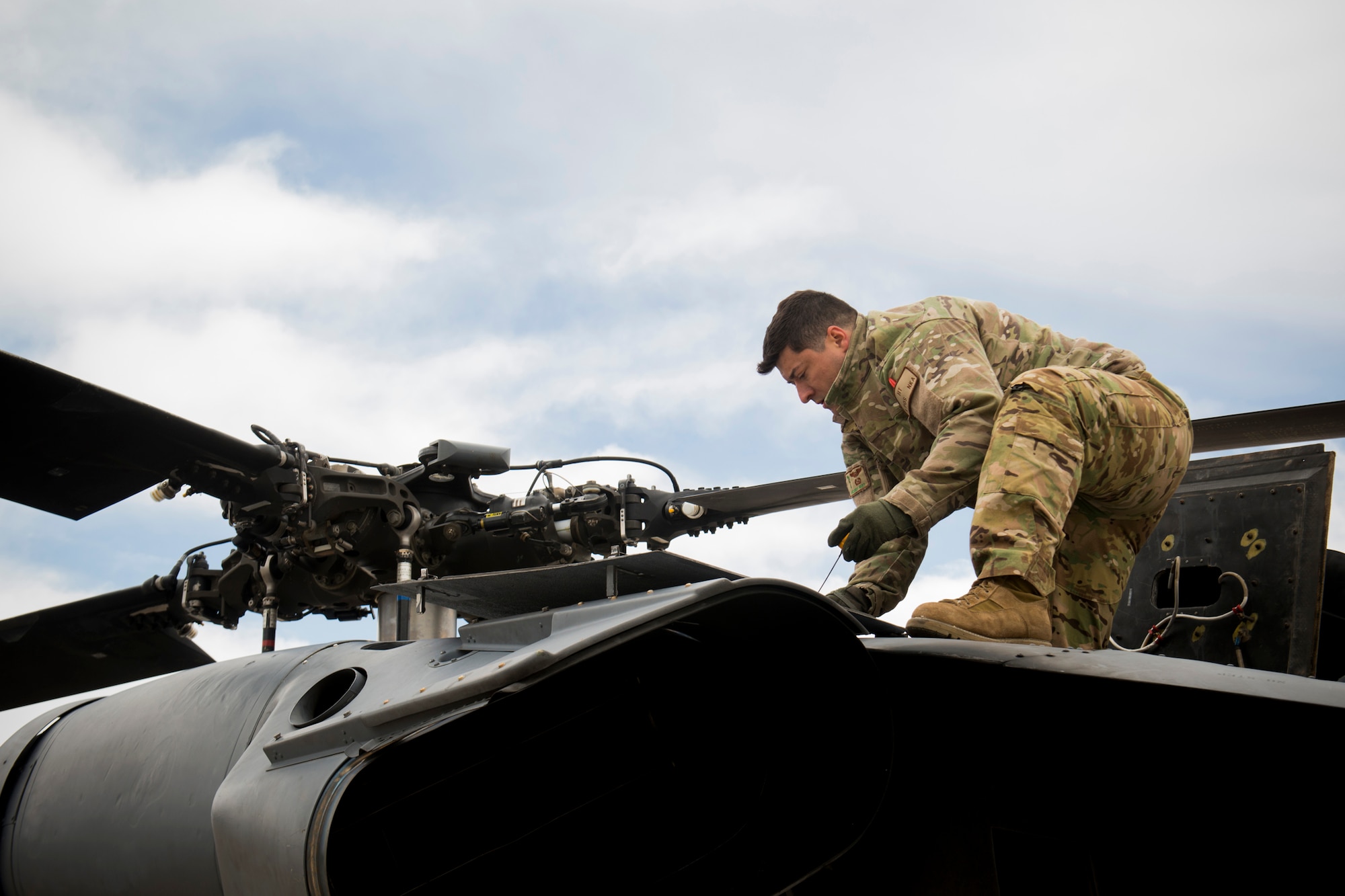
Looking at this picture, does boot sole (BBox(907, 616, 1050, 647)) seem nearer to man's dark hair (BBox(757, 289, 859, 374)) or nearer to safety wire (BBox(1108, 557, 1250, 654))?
safety wire (BBox(1108, 557, 1250, 654))

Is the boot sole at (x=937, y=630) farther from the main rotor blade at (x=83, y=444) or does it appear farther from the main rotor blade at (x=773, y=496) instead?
the main rotor blade at (x=83, y=444)

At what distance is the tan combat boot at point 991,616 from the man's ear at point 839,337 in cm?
162

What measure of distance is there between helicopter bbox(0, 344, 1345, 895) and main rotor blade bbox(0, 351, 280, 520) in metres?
1.29

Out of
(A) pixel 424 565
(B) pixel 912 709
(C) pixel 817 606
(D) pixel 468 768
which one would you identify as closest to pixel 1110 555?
(B) pixel 912 709

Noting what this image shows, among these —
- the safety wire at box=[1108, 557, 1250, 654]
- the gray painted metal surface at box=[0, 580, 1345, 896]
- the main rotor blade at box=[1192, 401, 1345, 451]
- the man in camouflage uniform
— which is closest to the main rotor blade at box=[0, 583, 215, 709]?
the gray painted metal surface at box=[0, 580, 1345, 896]

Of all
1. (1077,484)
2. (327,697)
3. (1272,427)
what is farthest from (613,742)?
(1272,427)

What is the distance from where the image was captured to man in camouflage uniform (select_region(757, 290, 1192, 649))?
8.31 feet

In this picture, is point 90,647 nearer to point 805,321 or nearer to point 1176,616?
point 805,321

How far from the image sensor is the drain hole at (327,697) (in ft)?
7.25

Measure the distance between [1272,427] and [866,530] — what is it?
84.8 inches

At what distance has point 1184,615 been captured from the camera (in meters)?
3.68

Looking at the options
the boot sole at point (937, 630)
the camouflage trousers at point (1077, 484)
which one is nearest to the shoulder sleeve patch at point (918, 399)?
the camouflage trousers at point (1077, 484)

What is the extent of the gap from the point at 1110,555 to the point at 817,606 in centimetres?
192

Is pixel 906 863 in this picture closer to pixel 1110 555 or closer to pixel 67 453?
pixel 1110 555
